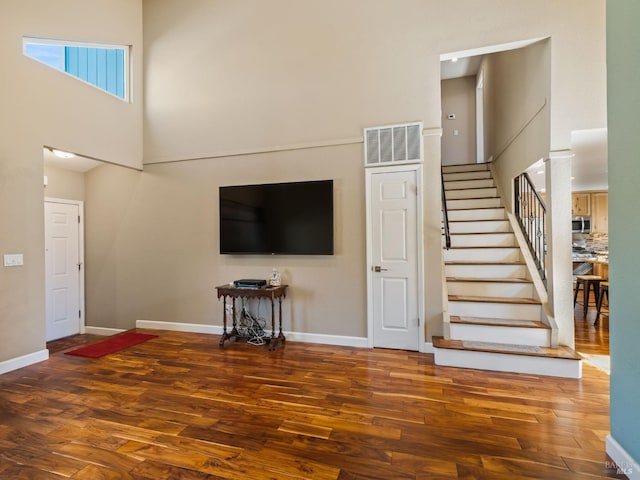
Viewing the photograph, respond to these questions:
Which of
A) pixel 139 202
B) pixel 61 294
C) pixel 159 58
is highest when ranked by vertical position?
pixel 159 58

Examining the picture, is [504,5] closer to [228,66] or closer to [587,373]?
[228,66]

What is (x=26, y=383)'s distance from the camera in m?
3.03

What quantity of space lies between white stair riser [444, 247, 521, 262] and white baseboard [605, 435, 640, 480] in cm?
264

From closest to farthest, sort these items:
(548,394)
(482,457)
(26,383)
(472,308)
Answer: (482,457), (548,394), (26,383), (472,308)

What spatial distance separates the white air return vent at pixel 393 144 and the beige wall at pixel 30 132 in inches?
141

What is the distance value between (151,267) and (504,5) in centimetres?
562

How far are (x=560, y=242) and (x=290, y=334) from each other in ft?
10.9

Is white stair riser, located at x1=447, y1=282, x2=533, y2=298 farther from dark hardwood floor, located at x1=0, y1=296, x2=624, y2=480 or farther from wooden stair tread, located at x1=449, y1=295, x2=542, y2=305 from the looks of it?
dark hardwood floor, located at x1=0, y1=296, x2=624, y2=480

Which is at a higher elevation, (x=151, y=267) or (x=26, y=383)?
(x=151, y=267)

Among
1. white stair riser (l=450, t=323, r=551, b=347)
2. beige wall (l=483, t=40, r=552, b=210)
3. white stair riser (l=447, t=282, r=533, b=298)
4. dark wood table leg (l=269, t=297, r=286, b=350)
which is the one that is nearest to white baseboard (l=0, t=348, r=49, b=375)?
dark wood table leg (l=269, t=297, r=286, b=350)

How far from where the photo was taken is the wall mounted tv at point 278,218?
4.04 m

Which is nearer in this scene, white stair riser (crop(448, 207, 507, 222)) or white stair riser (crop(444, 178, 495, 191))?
white stair riser (crop(448, 207, 507, 222))

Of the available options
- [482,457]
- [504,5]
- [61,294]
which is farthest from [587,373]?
[61,294]

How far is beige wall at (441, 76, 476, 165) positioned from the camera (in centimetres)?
772
